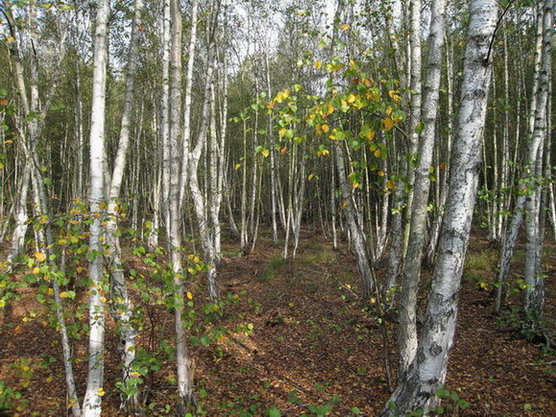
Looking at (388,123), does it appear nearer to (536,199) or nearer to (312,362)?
(312,362)

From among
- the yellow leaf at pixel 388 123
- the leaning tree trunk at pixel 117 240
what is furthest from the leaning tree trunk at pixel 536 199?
the leaning tree trunk at pixel 117 240

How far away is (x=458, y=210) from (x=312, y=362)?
424 centimetres

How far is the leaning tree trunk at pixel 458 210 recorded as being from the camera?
2.35 meters

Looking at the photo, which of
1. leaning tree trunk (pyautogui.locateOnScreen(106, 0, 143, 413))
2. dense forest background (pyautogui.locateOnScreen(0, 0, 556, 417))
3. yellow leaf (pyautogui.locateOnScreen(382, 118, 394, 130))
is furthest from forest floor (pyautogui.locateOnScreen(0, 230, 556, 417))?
yellow leaf (pyautogui.locateOnScreen(382, 118, 394, 130))

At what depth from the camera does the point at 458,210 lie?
244 cm

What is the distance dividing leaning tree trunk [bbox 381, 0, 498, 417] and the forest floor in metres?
0.42

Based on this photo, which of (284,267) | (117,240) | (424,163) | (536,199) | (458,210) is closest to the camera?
(458,210)

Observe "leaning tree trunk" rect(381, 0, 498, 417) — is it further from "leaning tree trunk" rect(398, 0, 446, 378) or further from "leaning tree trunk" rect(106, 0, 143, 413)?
"leaning tree trunk" rect(106, 0, 143, 413)

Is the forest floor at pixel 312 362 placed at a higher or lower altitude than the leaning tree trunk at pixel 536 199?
lower

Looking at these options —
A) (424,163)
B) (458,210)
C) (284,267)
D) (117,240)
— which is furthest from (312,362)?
(284,267)

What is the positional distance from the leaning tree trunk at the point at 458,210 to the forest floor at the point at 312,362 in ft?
1.37

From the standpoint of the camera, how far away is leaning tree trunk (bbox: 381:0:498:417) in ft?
7.70

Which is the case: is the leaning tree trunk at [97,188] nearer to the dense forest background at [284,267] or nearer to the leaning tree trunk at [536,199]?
the dense forest background at [284,267]

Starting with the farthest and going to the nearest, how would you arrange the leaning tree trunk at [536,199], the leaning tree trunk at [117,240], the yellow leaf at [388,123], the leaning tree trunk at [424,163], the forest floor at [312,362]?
the leaning tree trunk at [536,199], the forest floor at [312,362], the leaning tree trunk at [117,240], the leaning tree trunk at [424,163], the yellow leaf at [388,123]
